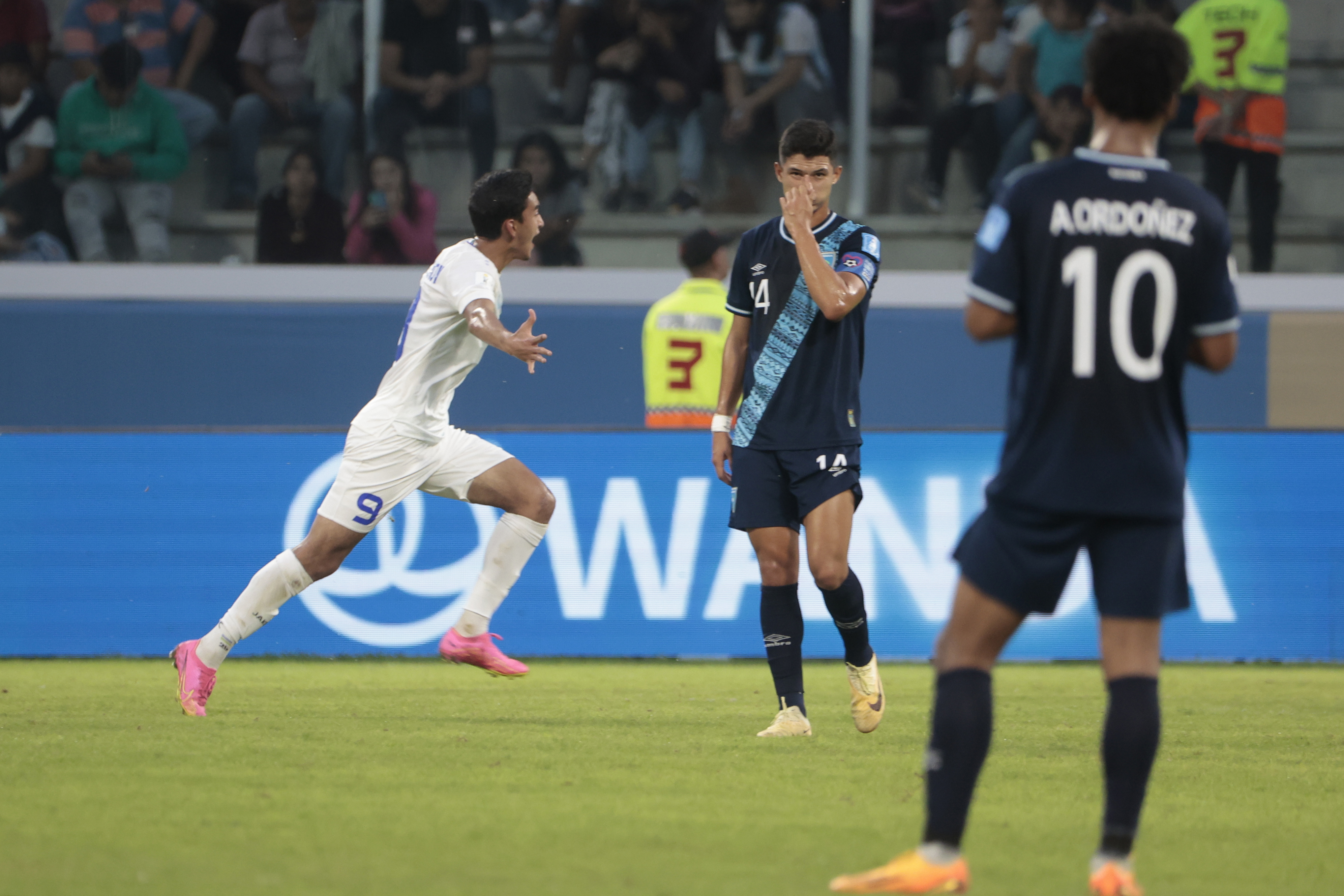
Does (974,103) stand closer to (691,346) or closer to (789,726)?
(691,346)

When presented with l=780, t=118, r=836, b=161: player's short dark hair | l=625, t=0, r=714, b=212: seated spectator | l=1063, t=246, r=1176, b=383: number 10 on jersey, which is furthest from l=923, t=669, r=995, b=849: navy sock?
l=625, t=0, r=714, b=212: seated spectator

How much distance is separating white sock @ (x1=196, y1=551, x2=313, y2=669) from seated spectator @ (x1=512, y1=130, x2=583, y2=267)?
6715mm

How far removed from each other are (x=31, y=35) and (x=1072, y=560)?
11.9 metres

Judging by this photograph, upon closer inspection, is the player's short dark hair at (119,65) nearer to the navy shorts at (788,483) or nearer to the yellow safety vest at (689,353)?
the yellow safety vest at (689,353)

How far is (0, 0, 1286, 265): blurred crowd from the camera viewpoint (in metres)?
12.9

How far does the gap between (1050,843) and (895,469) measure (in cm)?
514

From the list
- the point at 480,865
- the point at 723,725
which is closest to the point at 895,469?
the point at 723,725

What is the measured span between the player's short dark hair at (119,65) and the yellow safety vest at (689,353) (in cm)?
564

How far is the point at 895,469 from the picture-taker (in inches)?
360

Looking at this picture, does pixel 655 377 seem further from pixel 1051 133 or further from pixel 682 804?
pixel 682 804

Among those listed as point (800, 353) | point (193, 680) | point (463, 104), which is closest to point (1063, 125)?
point (463, 104)

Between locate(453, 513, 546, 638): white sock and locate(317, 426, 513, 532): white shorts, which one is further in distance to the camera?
locate(453, 513, 546, 638): white sock

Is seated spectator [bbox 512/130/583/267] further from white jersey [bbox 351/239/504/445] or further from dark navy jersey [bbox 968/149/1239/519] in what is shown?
dark navy jersey [bbox 968/149/1239/519]

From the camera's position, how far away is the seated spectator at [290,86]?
42.7 ft
